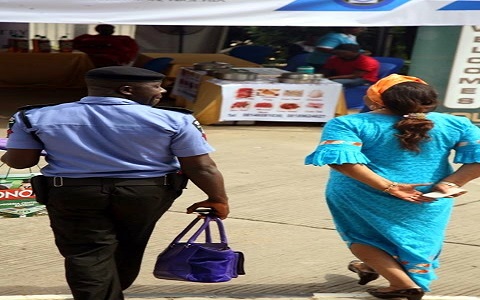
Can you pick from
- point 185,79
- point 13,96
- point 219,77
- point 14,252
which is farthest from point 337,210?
point 13,96

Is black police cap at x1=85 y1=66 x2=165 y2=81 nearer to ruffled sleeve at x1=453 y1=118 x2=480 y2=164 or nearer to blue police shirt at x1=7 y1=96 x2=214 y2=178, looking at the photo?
blue police shirt at x1=7 y1=96 x2=214 y2=178

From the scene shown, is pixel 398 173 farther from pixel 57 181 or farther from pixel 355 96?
pixel 355 96

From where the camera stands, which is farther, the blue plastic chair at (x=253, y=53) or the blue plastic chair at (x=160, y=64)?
the blue plastic chair at (x=253, y=53)

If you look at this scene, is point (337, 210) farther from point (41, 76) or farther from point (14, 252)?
point (41, 76)

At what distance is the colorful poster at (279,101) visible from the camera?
10492 millimetres

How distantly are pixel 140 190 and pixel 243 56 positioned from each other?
11549 millimetres

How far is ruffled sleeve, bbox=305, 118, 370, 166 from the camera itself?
419cm

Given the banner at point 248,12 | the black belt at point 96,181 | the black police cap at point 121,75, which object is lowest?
the banner at point 248,12

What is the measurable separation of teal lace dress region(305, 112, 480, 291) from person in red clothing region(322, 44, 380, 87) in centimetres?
731

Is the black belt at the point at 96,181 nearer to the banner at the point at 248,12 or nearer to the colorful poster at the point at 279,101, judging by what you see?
the banner at the point at 248,12

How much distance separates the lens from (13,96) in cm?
1309

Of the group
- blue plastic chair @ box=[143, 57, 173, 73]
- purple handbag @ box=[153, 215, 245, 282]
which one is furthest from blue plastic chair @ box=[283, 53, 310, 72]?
purple handbag @ box=[153, 215, 245, 282]

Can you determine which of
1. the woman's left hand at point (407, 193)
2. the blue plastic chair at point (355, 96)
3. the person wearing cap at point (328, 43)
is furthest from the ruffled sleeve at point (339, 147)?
the person wearing cap at point (328, 43)

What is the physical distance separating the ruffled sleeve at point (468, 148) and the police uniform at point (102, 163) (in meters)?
1.37
